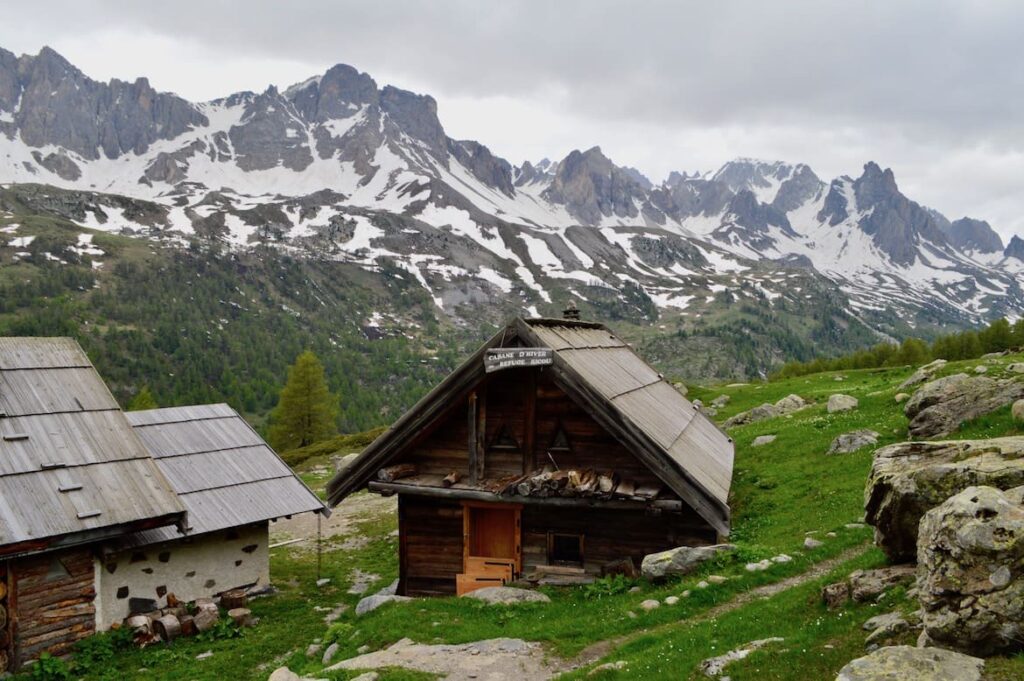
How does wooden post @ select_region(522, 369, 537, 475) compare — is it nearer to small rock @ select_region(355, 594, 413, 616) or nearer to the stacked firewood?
small rock @ select_region(355, 594, 413, 616)

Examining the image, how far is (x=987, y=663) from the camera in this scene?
7.88 m

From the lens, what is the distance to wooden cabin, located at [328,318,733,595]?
18.5 meters

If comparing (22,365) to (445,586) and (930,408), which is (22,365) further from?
(930,408)

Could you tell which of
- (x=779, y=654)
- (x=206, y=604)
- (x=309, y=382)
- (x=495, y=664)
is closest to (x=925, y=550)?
(x=779, y=654)

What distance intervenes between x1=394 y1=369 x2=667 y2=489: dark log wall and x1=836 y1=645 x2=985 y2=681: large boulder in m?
10.7

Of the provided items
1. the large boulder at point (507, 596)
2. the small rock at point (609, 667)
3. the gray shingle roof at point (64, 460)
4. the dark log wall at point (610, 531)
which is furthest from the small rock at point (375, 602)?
the small rock at point (609, 667)

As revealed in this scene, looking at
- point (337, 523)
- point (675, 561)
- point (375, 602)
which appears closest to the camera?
point (675, 561)

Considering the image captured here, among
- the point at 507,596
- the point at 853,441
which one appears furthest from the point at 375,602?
the point at 853,441

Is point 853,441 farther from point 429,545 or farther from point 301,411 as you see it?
point 301,411

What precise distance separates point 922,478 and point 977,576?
332 cm

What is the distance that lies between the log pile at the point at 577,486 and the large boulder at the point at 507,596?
8.03 ft

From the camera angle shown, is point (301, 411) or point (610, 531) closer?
point (610, 531)

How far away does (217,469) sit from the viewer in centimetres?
2666

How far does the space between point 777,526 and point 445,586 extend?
986cm
